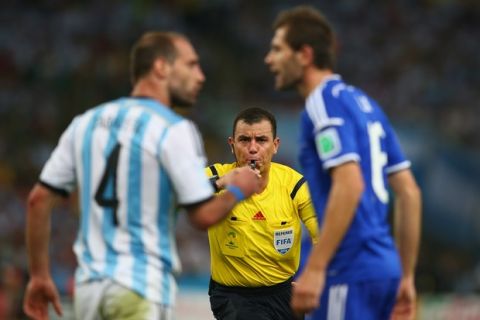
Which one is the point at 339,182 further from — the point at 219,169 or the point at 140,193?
the point at 219,169

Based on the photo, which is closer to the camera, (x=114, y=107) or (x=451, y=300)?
(x=114, y=107)

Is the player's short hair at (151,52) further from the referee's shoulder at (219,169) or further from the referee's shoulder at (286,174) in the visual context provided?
the referee's shoulder at (286,174)

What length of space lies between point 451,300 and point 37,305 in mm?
9848

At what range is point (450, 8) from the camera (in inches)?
918

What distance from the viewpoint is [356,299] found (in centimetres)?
504

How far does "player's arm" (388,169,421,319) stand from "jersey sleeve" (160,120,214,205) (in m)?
1.01

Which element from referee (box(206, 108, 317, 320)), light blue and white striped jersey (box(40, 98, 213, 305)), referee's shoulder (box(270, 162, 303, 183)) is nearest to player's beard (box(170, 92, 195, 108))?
light blue and white striped jersey (box(40, 98, 213, 305))

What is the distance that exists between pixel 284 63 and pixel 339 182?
70 centimetres

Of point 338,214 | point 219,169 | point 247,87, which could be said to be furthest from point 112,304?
point 247,87

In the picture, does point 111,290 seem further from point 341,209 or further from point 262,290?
point 262,290

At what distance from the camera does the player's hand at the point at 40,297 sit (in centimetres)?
535

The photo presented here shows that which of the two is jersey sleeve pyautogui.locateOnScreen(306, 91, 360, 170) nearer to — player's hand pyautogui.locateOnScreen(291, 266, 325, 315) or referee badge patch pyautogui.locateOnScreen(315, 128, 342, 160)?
referee badge patch pyautogui.locateOnScreen(315, 128, 342, 160)

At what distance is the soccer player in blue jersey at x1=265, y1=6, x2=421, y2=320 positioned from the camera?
15.9 ft

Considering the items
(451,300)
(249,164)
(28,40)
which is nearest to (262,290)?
(249,164)
